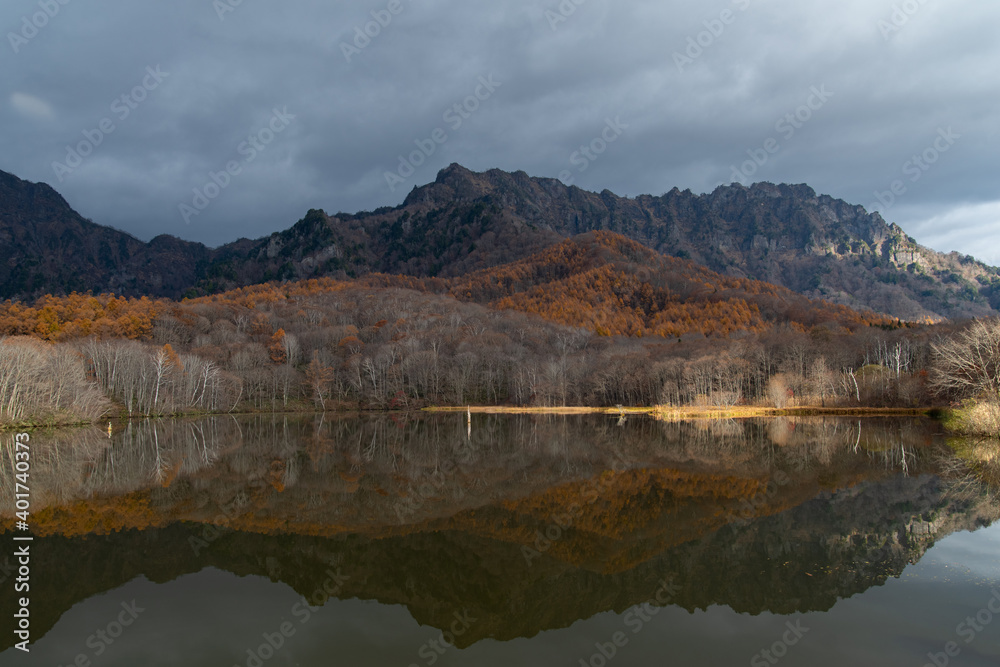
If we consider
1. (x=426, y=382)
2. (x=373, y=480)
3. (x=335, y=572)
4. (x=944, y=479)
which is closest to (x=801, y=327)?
(x=426, y=382)

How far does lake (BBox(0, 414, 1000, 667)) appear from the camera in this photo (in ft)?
36.9

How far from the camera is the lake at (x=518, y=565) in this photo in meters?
11.2

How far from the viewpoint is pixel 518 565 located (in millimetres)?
15758
